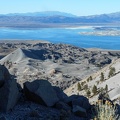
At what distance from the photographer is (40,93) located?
1212cm

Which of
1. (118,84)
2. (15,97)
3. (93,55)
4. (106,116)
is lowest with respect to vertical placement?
(93,55)

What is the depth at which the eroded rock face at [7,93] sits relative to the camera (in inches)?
432

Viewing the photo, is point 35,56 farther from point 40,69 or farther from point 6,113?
point 6,113

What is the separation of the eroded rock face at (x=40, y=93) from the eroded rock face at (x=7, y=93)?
0.54 meters

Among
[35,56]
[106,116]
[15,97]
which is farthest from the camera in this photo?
[35,56]

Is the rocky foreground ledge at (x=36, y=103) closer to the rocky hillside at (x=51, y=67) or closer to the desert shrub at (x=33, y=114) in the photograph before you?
the desert shrub at (x=33, y=114)

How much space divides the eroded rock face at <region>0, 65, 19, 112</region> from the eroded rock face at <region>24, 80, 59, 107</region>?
545 millimetres

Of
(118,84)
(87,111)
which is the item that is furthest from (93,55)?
(87,111)

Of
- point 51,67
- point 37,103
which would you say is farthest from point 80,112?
point 51,67

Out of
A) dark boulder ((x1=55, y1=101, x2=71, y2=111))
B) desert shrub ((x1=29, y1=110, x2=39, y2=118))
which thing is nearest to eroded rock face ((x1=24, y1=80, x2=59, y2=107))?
dark boulder ((x1=55, y1=101, x2=71, y2=111))

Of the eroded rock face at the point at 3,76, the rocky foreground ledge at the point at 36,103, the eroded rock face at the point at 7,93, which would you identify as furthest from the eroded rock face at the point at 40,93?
the eroded rock face at the point at 3,76

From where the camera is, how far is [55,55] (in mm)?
85062

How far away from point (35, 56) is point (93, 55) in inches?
554

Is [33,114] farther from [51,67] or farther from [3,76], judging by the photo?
[51,67]
